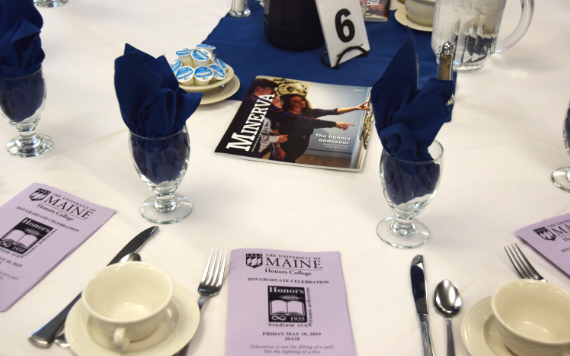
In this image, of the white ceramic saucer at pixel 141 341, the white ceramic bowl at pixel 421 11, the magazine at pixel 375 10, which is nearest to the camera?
the white ceramic saucer at pixel 141 341

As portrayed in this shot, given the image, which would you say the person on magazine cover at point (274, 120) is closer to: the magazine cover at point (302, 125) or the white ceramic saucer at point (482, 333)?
the magazine cover at point (302, 125)

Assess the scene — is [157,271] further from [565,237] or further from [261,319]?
[565,237]

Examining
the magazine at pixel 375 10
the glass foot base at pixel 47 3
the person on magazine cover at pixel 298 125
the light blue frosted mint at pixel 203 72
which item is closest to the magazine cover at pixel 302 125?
the person on magazine cover at pixel 298 125

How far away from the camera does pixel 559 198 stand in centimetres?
82

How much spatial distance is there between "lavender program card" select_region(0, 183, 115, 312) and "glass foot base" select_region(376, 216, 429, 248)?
0.45 metres

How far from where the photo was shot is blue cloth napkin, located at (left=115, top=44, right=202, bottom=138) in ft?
2.13

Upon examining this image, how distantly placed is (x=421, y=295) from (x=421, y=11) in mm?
1004

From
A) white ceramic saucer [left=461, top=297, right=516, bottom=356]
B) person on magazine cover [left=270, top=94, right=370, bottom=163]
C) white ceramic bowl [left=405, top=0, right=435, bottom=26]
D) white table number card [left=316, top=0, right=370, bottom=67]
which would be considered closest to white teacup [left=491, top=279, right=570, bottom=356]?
white ceramic saucer [left=461, top=297, right=516, bottom=356]

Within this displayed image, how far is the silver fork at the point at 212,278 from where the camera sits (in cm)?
64

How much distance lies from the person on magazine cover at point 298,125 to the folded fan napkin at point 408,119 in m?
0.28

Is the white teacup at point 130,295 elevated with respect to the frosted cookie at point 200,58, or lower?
lower

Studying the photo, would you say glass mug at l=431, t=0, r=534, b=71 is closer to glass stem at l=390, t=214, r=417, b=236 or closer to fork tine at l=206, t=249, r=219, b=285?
glass stem at l=390, t=214, r=417, b=236

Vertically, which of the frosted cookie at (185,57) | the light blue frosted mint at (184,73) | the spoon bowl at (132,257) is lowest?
the spoon bowl at (132,257)

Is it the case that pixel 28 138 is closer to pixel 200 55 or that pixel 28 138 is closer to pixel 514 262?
pixel 200 55
